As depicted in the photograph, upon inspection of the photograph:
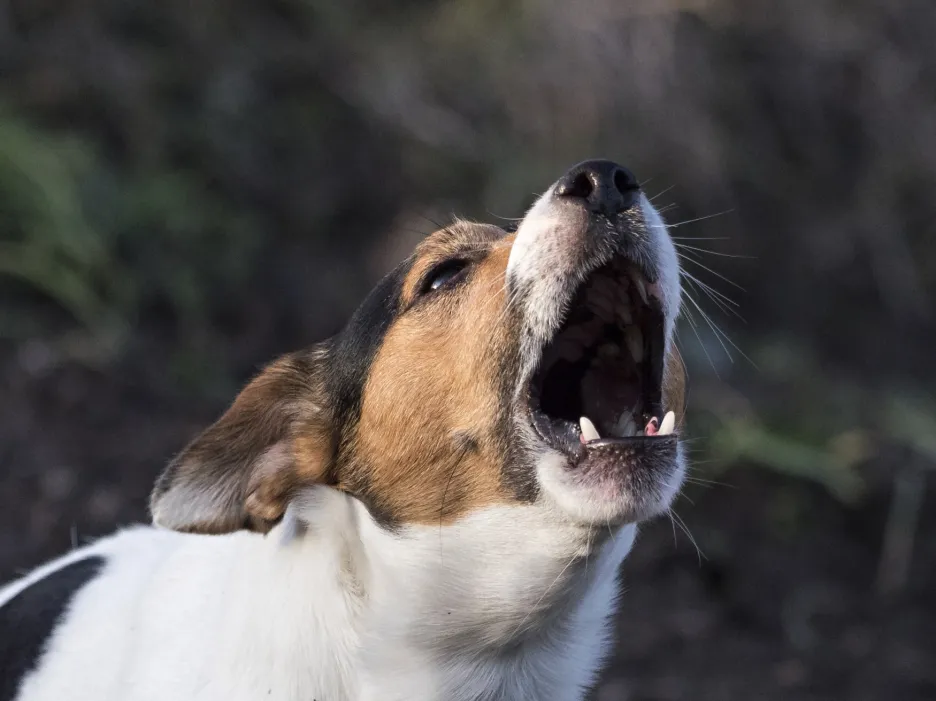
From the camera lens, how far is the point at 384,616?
9.86ft

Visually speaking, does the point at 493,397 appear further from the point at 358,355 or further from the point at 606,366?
the point at 358,355

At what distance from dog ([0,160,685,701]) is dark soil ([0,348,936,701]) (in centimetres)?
207

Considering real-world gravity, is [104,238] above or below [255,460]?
above

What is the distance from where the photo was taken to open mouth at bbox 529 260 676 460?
2934 millimetres

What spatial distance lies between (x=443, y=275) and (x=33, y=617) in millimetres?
1694

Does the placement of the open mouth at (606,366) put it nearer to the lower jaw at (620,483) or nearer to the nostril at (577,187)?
the lower jaw at (620,483)

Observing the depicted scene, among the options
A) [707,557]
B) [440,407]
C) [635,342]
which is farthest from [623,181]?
[707,557]

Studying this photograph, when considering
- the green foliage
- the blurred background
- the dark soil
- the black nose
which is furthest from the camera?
the green foliage

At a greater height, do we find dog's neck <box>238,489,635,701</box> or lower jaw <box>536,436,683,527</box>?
lower jaw <box>536,436,683,527</box>

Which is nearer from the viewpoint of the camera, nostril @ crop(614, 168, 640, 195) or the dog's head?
the dog's head

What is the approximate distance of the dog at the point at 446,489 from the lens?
9.43 ft

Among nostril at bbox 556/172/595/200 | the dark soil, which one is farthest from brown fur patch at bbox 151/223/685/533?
the dark soil

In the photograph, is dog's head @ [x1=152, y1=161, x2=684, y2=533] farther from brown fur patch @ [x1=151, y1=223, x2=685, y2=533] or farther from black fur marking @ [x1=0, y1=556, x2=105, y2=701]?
black fur marking @ [x1=0, y1=556, x2=105, y2=701]

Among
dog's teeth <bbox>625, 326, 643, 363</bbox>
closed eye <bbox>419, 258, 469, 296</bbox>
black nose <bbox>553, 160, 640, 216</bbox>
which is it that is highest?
black nose <bbox>553, 160, 640, 216</bbox>
